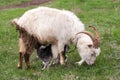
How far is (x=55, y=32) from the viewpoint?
358 inches

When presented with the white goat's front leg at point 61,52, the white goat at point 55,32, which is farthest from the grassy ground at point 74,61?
the white goat at point 55,32

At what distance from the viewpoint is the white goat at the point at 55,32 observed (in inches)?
360

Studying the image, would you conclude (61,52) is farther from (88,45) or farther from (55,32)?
(88,45)

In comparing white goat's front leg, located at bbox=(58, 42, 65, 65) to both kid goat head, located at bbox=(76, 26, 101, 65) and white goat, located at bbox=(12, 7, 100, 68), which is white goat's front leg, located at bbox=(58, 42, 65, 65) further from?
kid goat head, located at bbox=(76, 26, 101, 65)

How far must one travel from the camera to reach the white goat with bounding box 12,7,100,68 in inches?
360

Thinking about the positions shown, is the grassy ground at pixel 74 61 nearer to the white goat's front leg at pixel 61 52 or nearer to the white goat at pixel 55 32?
the white goat's front leg at pixel 61 52

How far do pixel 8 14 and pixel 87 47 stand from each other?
1038cm

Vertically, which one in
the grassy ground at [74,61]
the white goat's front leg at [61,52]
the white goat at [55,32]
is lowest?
the grassy ground at [74,61]

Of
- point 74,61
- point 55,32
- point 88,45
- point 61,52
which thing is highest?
point 55,32

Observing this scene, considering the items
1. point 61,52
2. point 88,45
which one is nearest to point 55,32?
point 61,52

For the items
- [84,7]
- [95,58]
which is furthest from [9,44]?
[84,7]

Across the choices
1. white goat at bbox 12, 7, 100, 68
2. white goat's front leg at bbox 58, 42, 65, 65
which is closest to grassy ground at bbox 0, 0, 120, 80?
white goat's front leg at bbox 58, 42, 65, 65

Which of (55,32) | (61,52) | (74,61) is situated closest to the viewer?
(55,32)

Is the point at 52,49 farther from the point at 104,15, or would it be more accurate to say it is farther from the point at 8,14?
the point at 8,14
